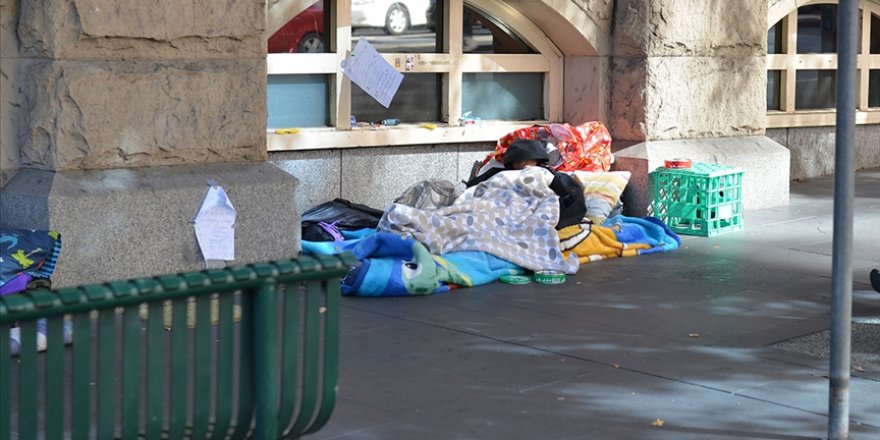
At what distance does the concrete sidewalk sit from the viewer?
503 centimetres

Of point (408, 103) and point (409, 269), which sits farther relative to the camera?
point (408, 103)

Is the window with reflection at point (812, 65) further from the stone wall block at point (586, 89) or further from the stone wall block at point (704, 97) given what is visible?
the stone wall block at point (586, 89)

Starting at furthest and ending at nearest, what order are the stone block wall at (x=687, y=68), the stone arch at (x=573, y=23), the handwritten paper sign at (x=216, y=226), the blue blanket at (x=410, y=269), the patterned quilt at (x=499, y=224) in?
1. the stone block wall at (x=687, y=68)
2. the stone arch at (x=573, y=23)
3. the patterned quilt at (x=499, y=224)
4. the blue blanket at (x=410, y=269)
5. the handwritten paper sign at (x=216, y=226)

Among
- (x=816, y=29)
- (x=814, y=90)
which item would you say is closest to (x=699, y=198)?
(x=814, y=90)

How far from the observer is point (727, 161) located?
10.5m

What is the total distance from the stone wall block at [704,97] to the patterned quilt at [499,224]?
2050 millimetres

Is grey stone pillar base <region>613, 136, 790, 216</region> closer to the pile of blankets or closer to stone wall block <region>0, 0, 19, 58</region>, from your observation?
the pile of blankets

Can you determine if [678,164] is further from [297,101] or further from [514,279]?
[297,101]

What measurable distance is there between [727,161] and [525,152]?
2372 mm

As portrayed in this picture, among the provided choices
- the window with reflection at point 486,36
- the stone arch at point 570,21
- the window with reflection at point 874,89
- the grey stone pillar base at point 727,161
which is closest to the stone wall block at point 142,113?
the window with reflection at point 486,36

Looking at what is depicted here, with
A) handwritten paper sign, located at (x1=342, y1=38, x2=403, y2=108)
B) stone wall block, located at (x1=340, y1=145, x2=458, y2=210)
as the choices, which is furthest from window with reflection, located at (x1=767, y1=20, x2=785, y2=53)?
handwritten paper sign, located at (x1=342, y1=38, x2=403, y2=108)

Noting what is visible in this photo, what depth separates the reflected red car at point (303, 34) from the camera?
29.1 feet

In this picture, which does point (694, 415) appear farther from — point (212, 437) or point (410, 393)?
point (212, 437)

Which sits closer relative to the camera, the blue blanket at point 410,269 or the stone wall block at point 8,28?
the stone wall block at point 8,28
